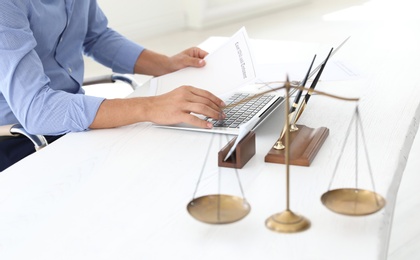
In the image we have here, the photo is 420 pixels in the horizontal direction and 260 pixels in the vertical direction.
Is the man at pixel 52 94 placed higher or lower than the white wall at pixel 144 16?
higher

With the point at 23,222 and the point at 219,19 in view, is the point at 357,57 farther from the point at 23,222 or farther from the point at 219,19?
the point at 219,19

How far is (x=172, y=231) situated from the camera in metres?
1.40

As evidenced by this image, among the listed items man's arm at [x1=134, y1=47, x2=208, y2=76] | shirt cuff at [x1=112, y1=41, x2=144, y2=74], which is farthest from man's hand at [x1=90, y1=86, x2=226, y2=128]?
shirt cuff at [x1=112, y1=41, x2=144, y2=74]

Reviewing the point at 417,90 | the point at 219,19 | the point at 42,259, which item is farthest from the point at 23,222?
the point at 219,19

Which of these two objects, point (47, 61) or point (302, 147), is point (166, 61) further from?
point (302, 147)

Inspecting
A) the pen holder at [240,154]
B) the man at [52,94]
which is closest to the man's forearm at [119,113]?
the man at [52,94]

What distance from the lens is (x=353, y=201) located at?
1.39 m

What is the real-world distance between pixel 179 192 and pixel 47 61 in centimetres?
100

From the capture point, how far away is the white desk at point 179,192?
1.34 meters

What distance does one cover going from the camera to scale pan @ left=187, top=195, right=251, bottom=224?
132 centimetres

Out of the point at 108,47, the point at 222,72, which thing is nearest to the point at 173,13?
the point at 108,47

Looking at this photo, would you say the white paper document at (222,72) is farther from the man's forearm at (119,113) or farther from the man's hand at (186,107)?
the man's forearm at (119,113)

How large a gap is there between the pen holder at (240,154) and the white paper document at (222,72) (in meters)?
0.31

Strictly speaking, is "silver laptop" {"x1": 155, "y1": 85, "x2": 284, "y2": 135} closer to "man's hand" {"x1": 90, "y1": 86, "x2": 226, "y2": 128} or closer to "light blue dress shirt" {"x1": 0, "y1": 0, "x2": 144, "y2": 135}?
"man's hand" {"x1": 90, "y1": 86, "x2": 226, "y2": 128}
